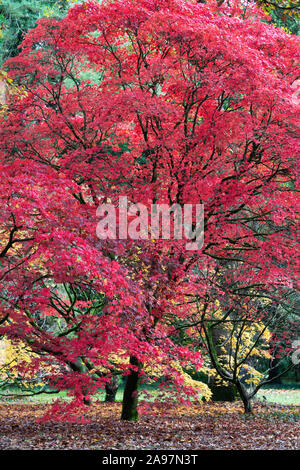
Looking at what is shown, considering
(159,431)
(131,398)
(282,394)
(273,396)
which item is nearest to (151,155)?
(131,398)

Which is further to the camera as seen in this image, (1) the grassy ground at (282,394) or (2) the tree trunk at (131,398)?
(1) the grassy ground at (282,394)

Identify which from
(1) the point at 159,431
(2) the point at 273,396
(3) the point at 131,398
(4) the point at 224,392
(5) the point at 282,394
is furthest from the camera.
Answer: (5) the point at 282,394

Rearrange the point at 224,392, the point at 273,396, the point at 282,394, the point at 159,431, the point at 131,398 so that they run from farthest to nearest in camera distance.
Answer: the point at 282,394, the point at 273,396, the point at 224,392, the point at 131,398, the point at 159,431

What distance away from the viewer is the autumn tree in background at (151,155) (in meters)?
6.13

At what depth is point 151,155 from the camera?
24.7 ft

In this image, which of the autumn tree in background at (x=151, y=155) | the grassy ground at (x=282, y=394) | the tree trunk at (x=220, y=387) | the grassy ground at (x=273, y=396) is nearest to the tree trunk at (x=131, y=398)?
the autumn tree in background at (x=151, y=155)

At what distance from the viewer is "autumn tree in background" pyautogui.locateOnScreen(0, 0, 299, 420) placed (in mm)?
6133

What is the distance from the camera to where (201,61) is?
690 cm

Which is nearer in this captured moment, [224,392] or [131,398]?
[131,398]

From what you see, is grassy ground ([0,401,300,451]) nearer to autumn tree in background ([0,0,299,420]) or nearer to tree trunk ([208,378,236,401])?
autumn tree in background ([0,0,299,420])

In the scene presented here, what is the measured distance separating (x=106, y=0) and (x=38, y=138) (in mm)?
2481

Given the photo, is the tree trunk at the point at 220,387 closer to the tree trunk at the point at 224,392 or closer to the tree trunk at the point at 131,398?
the tree trunk at the point at 224,392

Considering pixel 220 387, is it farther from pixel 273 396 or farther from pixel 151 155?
pixel 273 396

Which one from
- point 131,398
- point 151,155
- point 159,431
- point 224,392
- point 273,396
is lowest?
point 273,396
